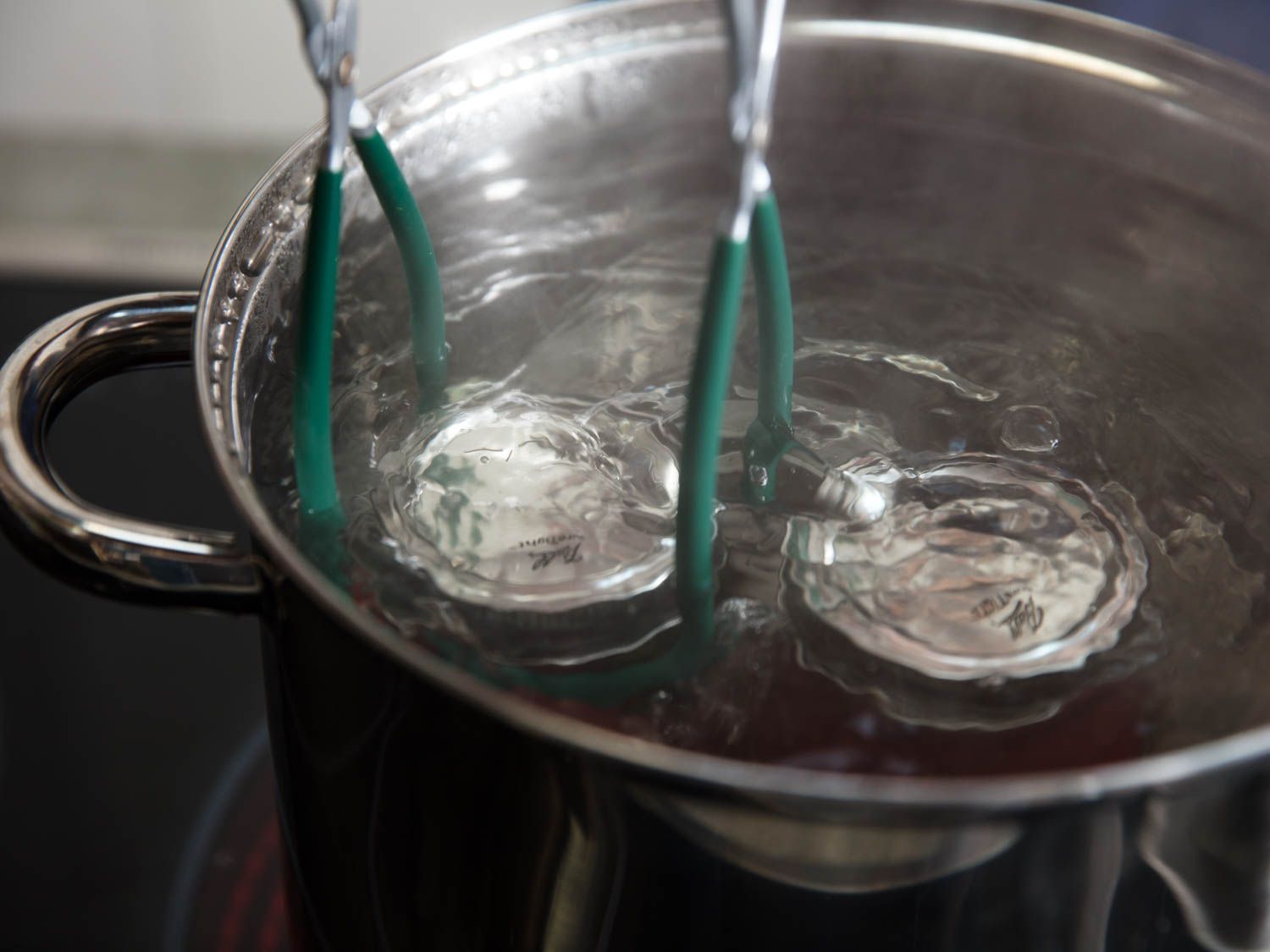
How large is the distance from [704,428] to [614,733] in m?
0.10

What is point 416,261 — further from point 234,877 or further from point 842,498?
point 234,877

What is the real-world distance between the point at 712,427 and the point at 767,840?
13 centimetres

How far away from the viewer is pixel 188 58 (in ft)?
3.98

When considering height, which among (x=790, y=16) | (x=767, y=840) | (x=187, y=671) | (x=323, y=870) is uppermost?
(x=790, y=16)

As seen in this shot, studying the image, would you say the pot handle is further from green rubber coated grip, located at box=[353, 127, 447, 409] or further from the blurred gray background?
the blurred gray background

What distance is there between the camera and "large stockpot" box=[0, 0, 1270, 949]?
0.31 metres

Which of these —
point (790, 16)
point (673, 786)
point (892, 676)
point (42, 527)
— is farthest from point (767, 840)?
point (790, 16)

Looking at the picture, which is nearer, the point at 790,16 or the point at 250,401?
the point at 250,401

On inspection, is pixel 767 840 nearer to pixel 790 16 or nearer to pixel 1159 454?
pixel 1159 454

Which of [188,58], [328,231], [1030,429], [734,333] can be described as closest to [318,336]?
[328,231]

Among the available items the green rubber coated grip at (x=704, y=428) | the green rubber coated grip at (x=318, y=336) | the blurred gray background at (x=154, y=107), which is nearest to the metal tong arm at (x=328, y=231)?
Result: the green rubber coated grip at (x=318, y=336)

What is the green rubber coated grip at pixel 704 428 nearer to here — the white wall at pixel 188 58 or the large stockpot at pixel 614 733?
the large stockpot at pixel 614 733

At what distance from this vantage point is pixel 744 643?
1.52 ft

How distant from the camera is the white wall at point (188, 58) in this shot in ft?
3.84
